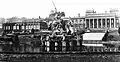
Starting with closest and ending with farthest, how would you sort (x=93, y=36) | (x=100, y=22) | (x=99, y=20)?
(x=93, y=36) < (x=100, y=22) < (x=99, y=20)

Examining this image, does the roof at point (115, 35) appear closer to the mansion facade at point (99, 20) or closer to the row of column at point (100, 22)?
the mansion facade at point (99, 20)

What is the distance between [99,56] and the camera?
1415 cm

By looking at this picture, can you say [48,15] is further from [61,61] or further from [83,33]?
[61,61]

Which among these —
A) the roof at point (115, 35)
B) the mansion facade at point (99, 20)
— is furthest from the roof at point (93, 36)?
the mansion facade at point (99, 20)

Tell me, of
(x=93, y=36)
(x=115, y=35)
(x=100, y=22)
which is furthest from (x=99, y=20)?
(x=115, y=35)

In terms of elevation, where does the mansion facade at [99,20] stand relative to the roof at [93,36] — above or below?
above

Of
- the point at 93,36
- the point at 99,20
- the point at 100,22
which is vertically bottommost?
the point at 93,36

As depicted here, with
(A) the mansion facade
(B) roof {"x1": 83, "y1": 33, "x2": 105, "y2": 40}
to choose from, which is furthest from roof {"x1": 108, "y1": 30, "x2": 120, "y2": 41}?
(A) the mansion facade

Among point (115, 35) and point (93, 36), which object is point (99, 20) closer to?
point (93, 36)

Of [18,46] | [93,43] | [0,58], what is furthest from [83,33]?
[0,58]

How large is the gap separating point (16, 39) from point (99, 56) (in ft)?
19.1

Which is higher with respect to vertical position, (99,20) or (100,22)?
(99,20)

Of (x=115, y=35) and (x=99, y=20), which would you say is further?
(x=99, y=20)

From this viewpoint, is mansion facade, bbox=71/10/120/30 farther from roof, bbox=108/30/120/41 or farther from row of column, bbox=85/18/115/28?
roof, bbox=108/30/120/41
